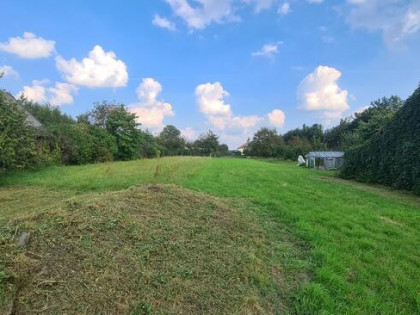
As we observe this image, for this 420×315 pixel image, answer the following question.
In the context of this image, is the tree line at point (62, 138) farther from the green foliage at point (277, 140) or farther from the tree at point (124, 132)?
the green foliage at point (277, 140)

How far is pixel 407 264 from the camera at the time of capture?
455 cm

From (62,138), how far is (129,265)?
20.8m

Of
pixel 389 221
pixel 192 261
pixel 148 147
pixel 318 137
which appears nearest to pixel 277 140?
pixel 318 137

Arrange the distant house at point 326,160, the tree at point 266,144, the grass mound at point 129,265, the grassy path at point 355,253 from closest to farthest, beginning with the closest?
the grass mound at point 129,265
the grassy path at point 355,253
the distant house at point 326,160
the tree at point 266,144

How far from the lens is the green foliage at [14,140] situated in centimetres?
1134

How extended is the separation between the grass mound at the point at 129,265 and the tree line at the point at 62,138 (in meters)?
9.26

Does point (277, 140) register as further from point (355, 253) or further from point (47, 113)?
point (355, 253)

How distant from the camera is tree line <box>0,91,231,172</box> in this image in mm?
12219

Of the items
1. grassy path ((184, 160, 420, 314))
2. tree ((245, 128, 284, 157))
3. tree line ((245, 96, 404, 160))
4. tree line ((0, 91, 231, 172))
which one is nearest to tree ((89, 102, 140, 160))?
tree line ((0, 91, 231, 172))

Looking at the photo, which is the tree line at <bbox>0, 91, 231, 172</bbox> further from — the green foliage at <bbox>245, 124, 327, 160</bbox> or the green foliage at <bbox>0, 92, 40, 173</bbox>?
the green foliage at <bbox>245, 124, 327, 160</bbox>

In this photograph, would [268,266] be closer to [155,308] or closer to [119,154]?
[155,308]

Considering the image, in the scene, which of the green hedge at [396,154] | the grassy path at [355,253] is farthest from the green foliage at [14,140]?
the green hedge at [396,154]

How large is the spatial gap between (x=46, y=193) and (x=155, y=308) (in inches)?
278

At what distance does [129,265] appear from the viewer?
126 inches
